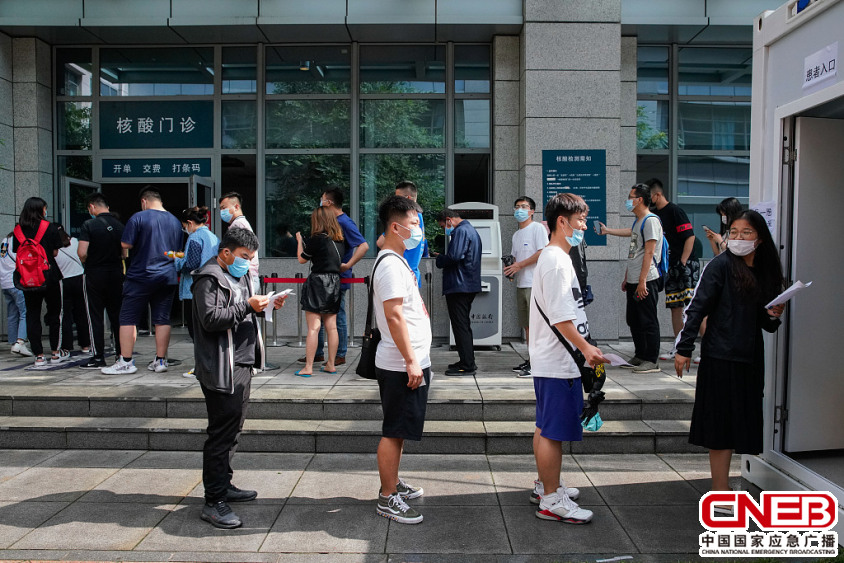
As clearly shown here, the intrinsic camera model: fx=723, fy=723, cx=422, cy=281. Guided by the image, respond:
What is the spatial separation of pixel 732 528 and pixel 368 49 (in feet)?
25.9

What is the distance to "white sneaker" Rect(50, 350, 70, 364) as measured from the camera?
A: 25.2ft

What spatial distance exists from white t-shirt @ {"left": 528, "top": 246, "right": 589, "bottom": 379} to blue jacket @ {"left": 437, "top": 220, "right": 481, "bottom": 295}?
284 cm

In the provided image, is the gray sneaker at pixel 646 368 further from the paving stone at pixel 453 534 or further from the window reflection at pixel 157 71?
the window reflection at pixel 157 71

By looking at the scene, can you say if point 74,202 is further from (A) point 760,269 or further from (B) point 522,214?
(A) point 760,269

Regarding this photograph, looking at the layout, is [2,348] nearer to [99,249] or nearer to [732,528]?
[99,249]

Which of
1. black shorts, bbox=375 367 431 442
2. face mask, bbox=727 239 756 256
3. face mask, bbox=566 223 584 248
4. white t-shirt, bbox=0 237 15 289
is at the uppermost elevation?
face mask, bbox=566 223 584 248

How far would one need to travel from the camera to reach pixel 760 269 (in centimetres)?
417

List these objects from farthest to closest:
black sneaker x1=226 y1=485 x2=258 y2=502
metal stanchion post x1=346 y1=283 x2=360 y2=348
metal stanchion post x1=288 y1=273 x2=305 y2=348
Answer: metal stanchion post x1=288 y1=273 x2=305 y2=348
metal stanchion post x1=346 y1=283 x2=360 y2=348
black sneaker x1=226 y1=485 x2=258 y2=502

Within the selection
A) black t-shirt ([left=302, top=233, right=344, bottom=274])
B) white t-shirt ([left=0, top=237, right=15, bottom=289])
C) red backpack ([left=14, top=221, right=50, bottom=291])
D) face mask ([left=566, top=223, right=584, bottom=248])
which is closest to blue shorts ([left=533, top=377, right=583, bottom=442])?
face mask ([left=566, top=223, right=584, bottom=248])

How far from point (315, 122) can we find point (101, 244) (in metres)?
3.64

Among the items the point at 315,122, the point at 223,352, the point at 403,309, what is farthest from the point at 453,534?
the point at 315,122

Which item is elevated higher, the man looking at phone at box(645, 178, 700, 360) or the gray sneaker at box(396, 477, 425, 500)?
the man looking at phone at box(645, 178, 700, 360)

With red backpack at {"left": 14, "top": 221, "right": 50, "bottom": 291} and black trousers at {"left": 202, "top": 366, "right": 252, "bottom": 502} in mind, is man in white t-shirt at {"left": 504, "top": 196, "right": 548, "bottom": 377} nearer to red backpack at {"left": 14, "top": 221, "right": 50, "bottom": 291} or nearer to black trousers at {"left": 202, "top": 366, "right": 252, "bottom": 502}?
black trousers at {"left": 202, "top": 366, "right": 252, "bottom": 502}

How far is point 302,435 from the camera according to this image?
5.61m
